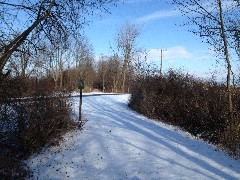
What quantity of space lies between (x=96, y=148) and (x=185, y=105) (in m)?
7.48

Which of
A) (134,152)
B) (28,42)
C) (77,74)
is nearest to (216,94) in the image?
(134,152)

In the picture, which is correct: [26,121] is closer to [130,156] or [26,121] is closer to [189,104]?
[130,156]

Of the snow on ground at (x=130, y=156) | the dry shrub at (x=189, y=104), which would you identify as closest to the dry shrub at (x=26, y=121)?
the snow on ground at (x=130, y=156)

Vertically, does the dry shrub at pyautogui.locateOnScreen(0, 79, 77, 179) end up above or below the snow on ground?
above

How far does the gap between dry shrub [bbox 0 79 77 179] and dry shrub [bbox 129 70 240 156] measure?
6020 mm

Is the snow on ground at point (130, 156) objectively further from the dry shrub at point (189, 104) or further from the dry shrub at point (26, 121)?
the dry shrub at point (189, 104)

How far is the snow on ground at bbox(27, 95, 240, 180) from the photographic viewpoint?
9.06 meters

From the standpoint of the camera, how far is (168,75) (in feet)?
61.5

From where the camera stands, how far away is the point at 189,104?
16.5 m

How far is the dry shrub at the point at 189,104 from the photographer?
13.6 meters

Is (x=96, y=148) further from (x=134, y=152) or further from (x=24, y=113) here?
(x=24, y=113)

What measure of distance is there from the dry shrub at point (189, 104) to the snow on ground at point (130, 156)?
1289 mm

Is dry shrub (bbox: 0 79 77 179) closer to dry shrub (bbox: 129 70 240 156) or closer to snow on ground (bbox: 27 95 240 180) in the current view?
snow on ground (bbox: 27 95 240 180)

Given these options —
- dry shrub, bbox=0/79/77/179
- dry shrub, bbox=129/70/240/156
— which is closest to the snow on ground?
dry shrub, bbox=0/79/77/179
